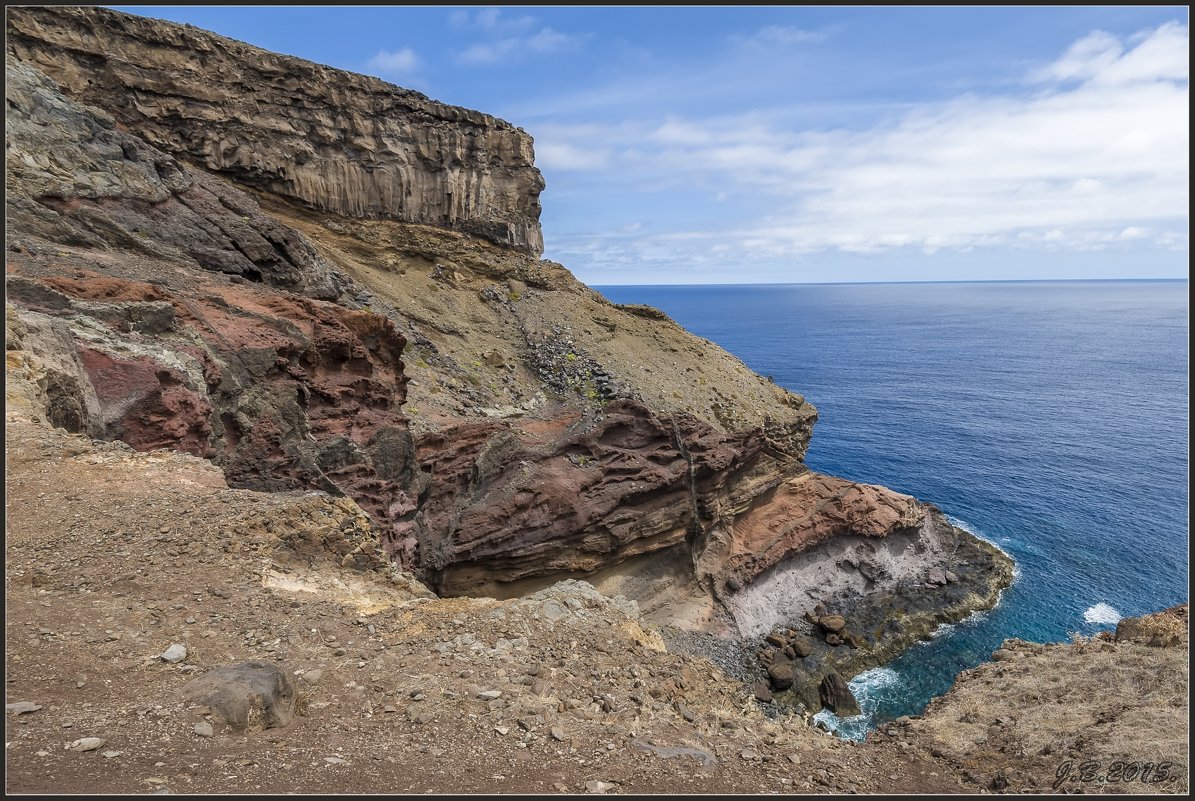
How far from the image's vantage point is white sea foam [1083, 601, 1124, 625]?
3616 cm

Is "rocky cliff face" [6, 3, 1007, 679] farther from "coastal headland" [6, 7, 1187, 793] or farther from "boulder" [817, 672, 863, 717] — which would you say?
"boulder" [817, 672, 863, 717]

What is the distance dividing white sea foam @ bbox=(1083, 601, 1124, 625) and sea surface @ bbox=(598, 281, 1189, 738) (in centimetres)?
10

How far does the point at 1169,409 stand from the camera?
74438mm

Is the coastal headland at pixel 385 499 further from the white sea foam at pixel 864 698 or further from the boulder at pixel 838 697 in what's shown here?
the white sea foam at pixel 864 698

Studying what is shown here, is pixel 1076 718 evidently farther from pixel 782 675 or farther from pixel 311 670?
pixel 782 675

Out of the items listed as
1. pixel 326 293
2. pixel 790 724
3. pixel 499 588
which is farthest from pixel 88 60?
pixel 790 724

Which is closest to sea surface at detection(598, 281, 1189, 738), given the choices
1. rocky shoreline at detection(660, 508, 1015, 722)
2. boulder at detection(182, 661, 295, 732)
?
rocky shoreline at detection(660, 508, 1015, 722)

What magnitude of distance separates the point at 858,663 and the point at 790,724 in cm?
2514

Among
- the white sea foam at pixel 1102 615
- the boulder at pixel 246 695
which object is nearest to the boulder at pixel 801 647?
the white sea foam at pixel 1102 615

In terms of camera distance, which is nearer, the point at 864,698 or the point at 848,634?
the point at 864,698

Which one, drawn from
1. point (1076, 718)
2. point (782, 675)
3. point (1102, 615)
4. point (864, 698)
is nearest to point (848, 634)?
point (864, 698)

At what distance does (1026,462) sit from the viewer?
191 feet

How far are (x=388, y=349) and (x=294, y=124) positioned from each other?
2263 cm

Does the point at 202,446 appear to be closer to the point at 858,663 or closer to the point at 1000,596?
the point at 858,663
